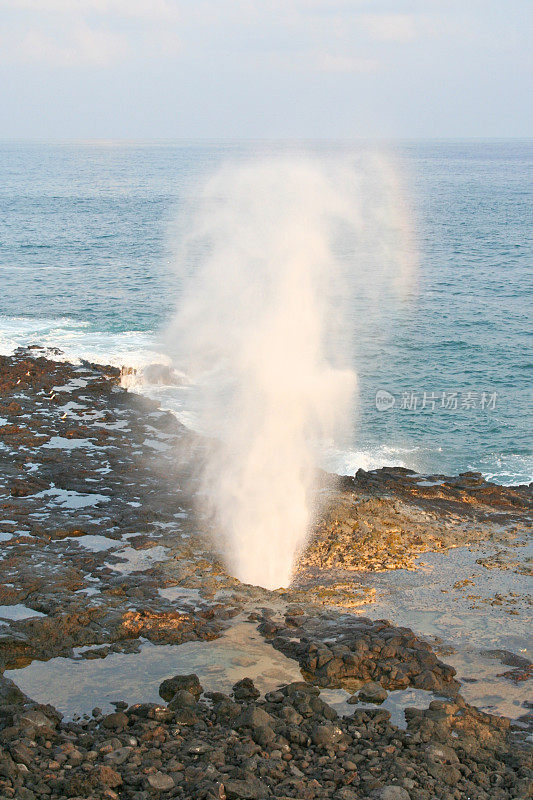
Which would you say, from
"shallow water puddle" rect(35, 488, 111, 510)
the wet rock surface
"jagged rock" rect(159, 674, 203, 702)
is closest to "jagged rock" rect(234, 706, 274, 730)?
the wet rock surface

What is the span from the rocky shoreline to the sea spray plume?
0.98 meters

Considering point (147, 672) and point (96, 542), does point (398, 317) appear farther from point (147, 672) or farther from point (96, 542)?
point (147, 672)

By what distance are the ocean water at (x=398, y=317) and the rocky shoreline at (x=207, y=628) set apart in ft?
19.0

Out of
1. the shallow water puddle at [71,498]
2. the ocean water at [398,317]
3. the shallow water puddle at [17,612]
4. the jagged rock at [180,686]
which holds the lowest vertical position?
the jagged rock at [180,686]

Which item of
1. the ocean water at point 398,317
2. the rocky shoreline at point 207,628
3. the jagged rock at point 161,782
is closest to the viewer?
the jagged rock at point 161,782

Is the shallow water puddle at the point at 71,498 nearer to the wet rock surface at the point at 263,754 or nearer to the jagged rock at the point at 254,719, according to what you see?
the wet rock surface at the point at 263,754

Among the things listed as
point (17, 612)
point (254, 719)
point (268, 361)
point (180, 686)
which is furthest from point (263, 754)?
point (268, 361)

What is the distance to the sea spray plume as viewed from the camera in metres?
22.1

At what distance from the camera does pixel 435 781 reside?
38.0 ft

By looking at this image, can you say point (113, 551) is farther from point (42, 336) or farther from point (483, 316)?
point (483, 316)

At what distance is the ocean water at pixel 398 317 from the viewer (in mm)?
31172

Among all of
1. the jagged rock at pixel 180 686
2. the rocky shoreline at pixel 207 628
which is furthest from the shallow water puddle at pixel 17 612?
the jagged rock at pixel 180 686

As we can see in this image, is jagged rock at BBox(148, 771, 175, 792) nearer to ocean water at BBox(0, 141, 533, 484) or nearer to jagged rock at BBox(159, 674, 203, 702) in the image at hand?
jagged rock at BBox(159, 674, 203, 702)

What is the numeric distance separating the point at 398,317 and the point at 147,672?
36770 mm
